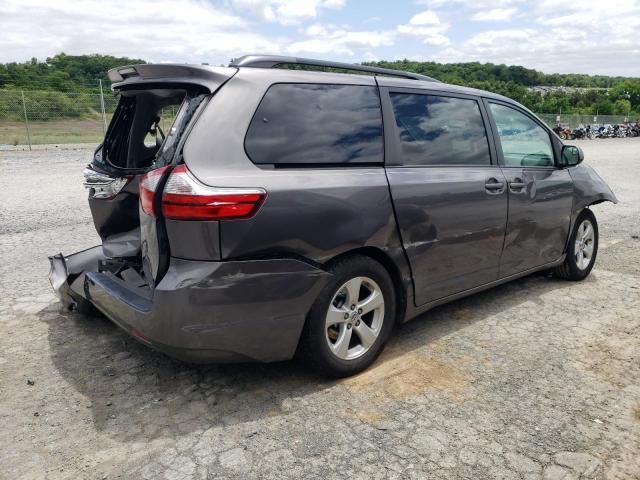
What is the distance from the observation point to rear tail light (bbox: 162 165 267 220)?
272cm

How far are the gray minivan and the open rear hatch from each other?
0.01m

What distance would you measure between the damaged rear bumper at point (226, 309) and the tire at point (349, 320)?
86 mm

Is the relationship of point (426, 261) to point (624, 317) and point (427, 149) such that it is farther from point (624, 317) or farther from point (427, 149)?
point (624, 317)

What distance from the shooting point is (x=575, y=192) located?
5.13 meters

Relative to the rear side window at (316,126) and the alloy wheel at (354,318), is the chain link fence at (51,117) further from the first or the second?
the alloy wheel at (354,318)

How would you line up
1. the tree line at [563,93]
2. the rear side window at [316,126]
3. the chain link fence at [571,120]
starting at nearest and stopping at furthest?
the rear side window at [316,126]
the chain link fence at [571,120]
the tree line at [563,93]

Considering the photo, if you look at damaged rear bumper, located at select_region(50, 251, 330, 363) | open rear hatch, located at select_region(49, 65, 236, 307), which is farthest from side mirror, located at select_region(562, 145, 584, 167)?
open rear hatch, located at select_region(49, 65, 236, 307)

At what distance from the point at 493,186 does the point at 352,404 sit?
204 cm

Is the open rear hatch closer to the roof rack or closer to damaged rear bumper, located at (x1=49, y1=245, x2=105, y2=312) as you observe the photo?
damaged rear bumper, located at (x1=49, y1=245, x2=105, y2=312)

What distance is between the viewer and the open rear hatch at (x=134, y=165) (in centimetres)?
298

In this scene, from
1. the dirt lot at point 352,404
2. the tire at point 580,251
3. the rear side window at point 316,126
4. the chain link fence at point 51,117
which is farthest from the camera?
the chain link fence at point 51,117

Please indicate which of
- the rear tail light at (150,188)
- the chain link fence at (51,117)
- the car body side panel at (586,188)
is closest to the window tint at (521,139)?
the car body side panel at (586,188)

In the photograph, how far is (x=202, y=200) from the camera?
Answer: 2.71m

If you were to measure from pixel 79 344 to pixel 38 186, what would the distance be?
28.4 feet
